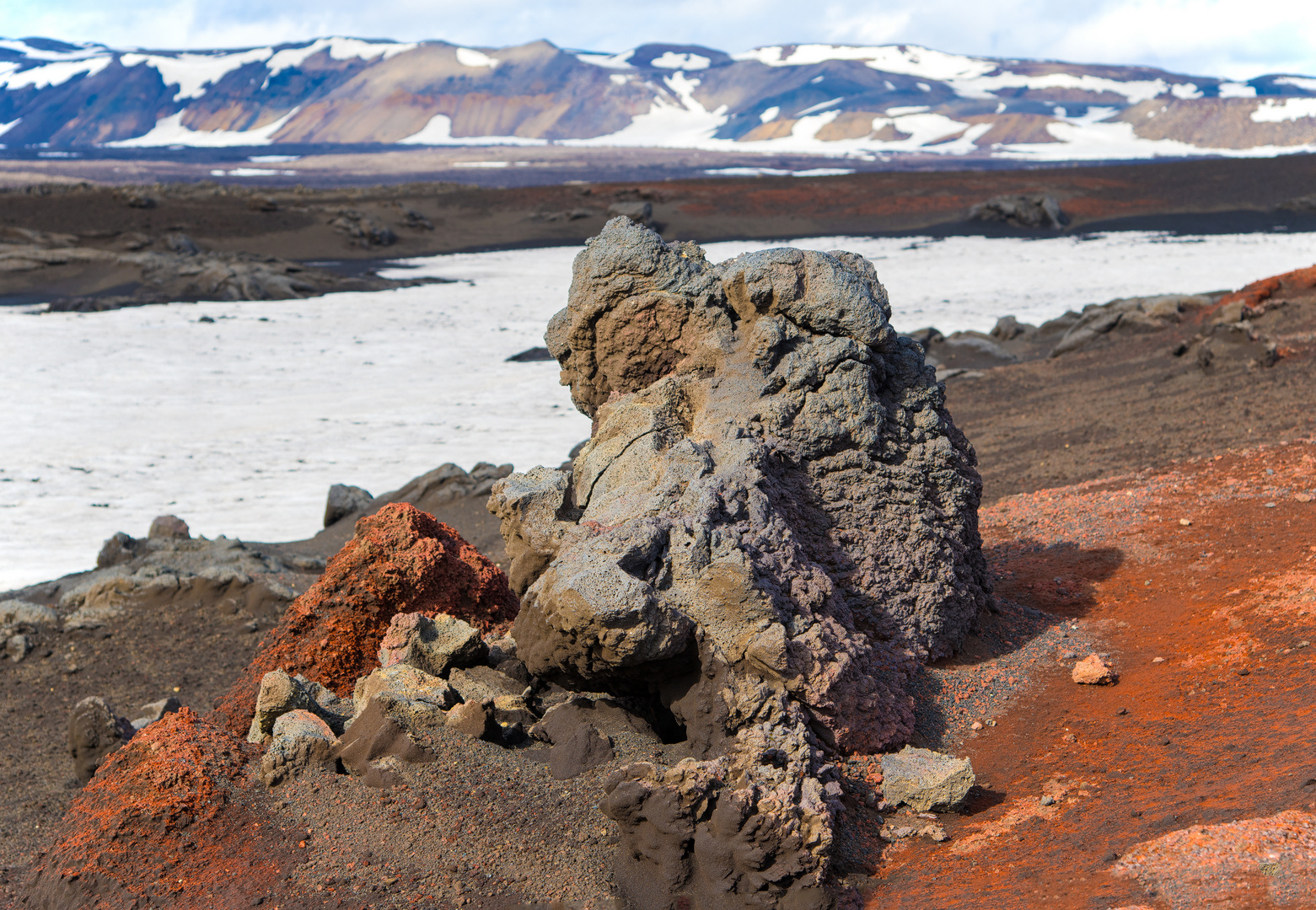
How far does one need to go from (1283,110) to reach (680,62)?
282ft

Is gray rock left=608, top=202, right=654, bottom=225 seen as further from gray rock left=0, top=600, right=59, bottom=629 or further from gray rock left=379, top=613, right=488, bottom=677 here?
gray rock left=379, top=613, right=488, bottom=677

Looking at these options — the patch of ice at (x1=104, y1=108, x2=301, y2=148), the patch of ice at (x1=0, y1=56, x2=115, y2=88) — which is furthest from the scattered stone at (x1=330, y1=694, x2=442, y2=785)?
the patch of ice at (x1=0, y1=56, x2=115, y2=88)

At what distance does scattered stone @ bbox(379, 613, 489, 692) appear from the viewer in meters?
4.94

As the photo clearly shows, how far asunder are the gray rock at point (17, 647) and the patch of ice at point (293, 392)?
6.38ft

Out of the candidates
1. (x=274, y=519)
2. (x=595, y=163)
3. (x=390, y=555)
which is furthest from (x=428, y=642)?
(x=595, y=163)

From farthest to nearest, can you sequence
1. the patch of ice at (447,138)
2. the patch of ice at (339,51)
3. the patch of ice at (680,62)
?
the patch of ice at (680,62) → the patch of ice at (339,51) → the patch of ice at (447,138)

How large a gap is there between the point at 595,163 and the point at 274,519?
91.9 metres

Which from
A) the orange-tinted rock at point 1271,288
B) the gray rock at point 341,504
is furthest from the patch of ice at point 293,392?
the orange-tinted rock at point 1271,288

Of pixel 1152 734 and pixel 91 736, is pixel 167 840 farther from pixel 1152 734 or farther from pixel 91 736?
pixel 1152 734

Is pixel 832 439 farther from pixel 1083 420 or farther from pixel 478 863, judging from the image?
pixel 1083 420

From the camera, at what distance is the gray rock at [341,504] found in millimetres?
10969

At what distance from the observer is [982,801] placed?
3.95 metres

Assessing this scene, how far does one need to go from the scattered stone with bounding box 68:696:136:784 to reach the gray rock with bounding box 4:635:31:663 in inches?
87.7

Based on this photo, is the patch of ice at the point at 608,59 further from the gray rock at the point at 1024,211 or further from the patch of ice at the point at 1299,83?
the gray rock at the point at 1024,211
